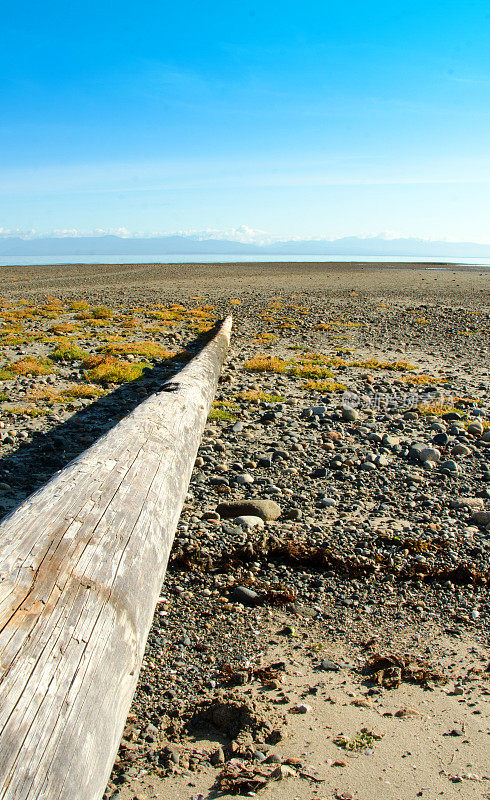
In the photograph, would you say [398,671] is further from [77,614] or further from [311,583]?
[77,614]

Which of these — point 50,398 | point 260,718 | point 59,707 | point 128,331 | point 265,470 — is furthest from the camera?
point 128,331

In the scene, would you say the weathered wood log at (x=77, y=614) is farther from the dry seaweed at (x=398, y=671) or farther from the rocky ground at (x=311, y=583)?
the dry seaweed at (x=398, y=671)

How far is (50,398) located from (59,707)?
8.32m

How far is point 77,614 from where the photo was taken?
2506 mm

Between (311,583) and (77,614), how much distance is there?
2.56m

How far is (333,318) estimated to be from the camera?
22.0m

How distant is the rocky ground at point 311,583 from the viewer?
2.93 metres

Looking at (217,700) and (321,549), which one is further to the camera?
(321,549)

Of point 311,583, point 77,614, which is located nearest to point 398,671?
point 311,583

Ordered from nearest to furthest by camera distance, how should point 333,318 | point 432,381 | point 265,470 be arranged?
1. point 265,470
2. point 432,381
3. point 333,318

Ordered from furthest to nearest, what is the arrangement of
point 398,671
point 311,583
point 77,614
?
point 311,583, point 398,671, point 77,614

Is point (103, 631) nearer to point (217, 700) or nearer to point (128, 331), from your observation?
point (217, 700)

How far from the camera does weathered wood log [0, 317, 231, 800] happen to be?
1.97 m

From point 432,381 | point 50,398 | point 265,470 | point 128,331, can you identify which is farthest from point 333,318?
point 265,470
